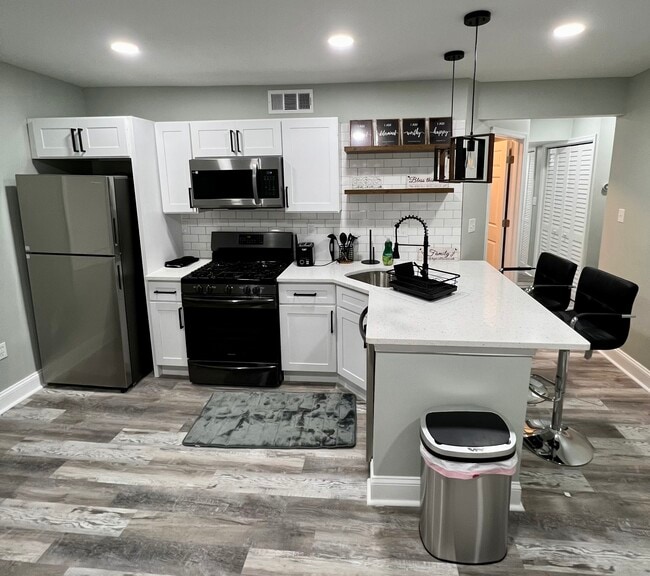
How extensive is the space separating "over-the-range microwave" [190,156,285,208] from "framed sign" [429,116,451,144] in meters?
1.25

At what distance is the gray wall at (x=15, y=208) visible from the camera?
3.13 meters

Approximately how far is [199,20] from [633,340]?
3.88 meters

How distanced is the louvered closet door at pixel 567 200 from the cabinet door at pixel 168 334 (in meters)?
4.49

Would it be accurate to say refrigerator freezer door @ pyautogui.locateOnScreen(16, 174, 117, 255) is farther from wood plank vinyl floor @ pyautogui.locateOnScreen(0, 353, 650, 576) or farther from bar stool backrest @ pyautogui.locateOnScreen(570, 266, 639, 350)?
bar stool backrest @ pyautogui.locateOnScreen(570, 266, 639, 350)

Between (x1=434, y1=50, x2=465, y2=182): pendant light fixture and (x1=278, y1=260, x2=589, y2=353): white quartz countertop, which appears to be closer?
(x1=278, y1=260, x2=589, y2=353): white quartz countertop

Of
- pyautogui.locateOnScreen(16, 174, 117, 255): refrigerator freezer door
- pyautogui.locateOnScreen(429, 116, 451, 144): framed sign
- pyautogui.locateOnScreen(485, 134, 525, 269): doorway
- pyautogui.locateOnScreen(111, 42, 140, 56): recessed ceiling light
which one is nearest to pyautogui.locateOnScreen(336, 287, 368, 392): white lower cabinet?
pyautogui.locateOnScreen(429, 116, 451, 144): framed sign

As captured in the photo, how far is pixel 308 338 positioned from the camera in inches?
135

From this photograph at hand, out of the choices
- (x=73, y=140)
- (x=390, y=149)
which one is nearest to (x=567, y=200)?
(x=390, y=149)

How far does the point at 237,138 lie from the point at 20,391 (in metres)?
2.51

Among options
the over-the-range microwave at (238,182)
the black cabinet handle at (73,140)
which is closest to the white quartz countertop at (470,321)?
the over-the-range microwave at (238,182)

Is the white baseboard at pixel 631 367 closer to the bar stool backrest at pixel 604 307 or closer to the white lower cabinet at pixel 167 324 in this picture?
the bar stool backrest at pixel 604 307

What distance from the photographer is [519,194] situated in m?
5.39

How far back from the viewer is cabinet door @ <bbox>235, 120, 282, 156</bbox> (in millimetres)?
3443

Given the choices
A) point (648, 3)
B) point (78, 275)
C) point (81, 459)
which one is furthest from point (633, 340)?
point (78, 275)
